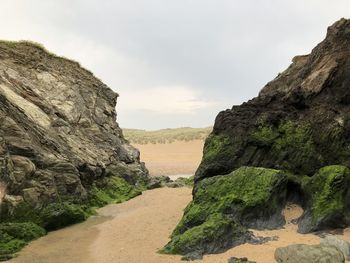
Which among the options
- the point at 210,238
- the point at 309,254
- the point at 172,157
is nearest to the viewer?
the point at 309,254

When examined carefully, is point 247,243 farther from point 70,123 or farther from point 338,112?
point 70,123

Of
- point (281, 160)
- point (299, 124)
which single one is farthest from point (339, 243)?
point (299, 124)

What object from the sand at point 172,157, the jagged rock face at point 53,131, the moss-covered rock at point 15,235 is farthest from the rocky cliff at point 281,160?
the sand at point 172,157

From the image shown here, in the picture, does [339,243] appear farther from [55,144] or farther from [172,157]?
[172,157]

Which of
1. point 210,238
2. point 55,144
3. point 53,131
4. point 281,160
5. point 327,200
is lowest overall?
point 210,238

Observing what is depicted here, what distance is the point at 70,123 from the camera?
30.5 m

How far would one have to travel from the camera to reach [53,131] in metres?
26.2

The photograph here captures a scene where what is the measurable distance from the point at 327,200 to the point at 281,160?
3.78 m

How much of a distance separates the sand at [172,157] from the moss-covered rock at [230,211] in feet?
101

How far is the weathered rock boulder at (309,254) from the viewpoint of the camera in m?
12.2

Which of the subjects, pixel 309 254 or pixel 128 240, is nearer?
pixel 309 254

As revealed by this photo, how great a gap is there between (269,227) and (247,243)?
1931mm

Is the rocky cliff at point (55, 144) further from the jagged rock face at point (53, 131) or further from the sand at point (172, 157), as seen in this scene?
the sand at point (172, 157)

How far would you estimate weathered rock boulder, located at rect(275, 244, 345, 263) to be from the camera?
39.9 ft
